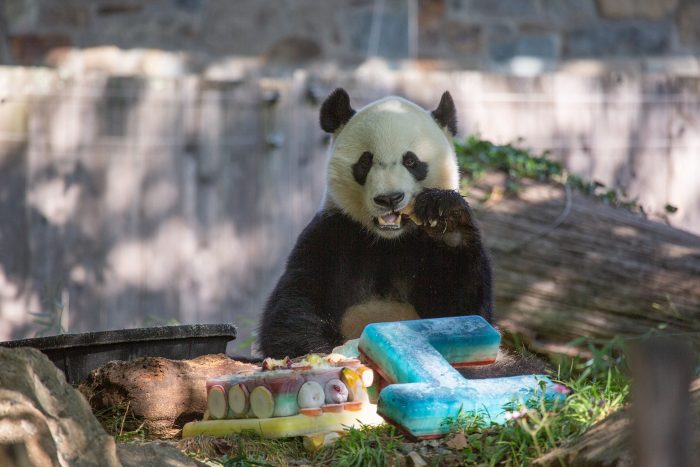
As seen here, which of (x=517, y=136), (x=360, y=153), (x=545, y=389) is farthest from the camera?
(x=517, y=136)

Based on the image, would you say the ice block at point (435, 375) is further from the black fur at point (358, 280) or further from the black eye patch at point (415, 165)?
the black eye patch at point (415, 165)

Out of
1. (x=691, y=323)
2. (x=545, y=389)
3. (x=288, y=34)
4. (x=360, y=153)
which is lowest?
(x=691, y=323)

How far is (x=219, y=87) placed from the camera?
9492 millimetres

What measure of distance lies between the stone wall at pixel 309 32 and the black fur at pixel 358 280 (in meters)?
5.81

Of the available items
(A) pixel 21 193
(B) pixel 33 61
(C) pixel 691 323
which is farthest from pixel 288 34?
(C) pixel 691 323

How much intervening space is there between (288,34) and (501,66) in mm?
2321

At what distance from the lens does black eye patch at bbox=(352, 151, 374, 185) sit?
573 cm

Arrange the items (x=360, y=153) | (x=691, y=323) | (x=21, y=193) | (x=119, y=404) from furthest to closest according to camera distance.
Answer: (x=21, y=193) → (x=691, y=323) → (x=360, y=153) → (x=119, y=404)

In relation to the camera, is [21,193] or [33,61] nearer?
[21,193]

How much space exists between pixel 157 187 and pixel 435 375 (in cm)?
543

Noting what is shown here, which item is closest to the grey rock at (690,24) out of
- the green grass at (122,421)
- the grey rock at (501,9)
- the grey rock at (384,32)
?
the grey rock at (501,9)

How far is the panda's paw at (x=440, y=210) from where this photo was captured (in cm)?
Result: 515

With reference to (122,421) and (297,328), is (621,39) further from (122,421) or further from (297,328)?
(122,421)

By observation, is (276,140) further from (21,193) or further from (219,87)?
(21,193)
